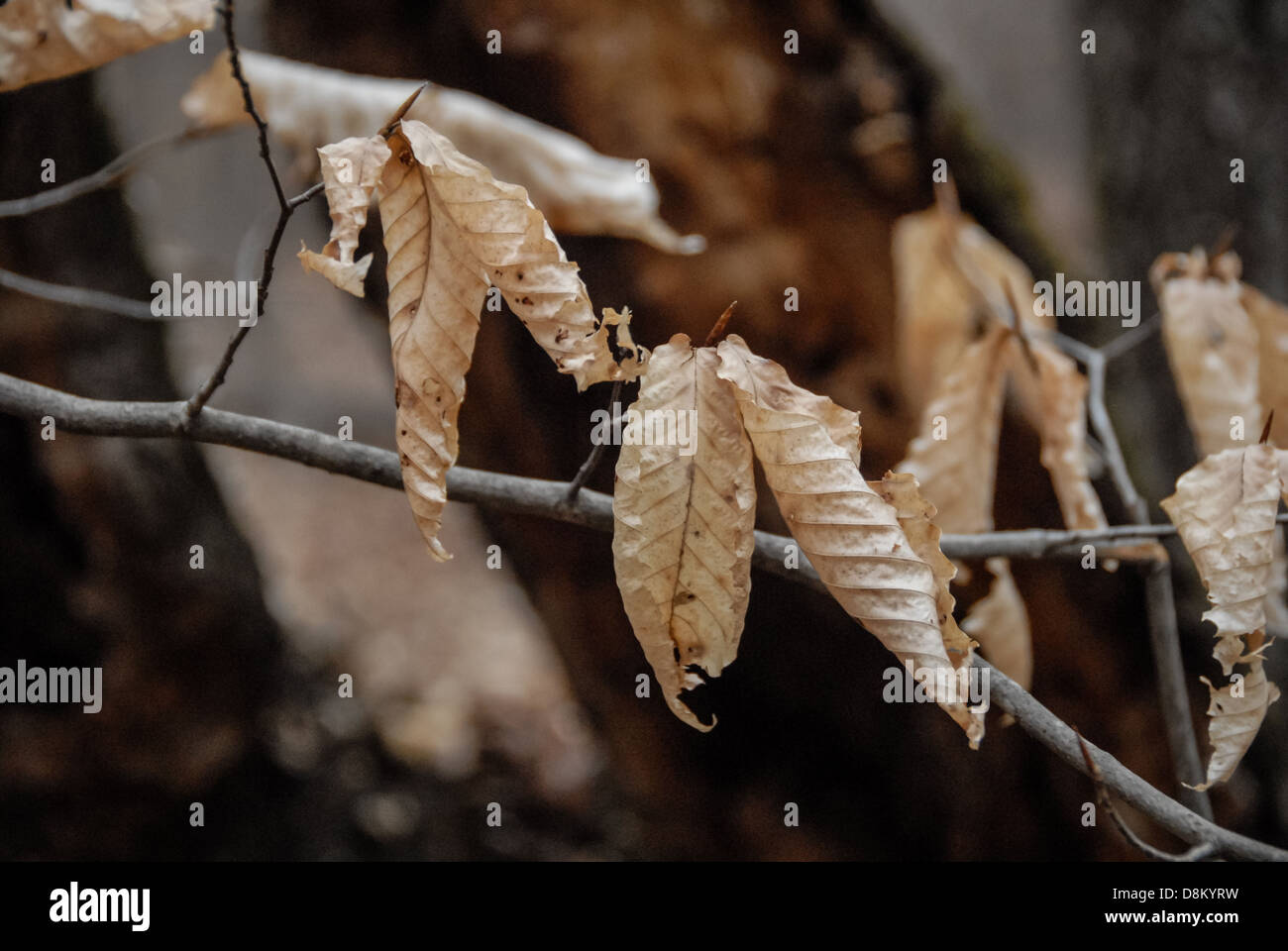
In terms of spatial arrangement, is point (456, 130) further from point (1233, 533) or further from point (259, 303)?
point (1233, 533)

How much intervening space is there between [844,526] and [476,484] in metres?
0.23

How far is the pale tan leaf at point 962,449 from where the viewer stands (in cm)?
65

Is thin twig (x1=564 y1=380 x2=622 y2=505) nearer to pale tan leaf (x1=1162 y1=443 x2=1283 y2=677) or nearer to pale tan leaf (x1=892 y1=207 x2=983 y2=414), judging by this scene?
pale tan leaf (x1=1162 y1=443 x2=1283 y2=677)

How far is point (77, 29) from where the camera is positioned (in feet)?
1.87

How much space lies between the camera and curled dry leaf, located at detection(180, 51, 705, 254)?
0.76 m

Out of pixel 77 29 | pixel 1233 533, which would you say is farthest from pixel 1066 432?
pixel 77 29

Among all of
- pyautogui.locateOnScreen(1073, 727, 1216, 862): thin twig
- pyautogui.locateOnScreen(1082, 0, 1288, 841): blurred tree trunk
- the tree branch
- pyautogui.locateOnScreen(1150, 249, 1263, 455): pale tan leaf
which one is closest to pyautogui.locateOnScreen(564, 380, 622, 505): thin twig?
the tree branch

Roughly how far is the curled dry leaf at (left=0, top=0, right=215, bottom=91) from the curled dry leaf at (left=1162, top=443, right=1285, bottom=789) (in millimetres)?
717

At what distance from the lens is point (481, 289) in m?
0.42

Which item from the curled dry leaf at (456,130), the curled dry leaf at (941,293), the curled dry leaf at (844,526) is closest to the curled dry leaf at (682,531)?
the curled dry leaf at (844,526)

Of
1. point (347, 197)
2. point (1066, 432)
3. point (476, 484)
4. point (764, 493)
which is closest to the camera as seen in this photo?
point (347, 197)
